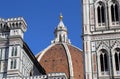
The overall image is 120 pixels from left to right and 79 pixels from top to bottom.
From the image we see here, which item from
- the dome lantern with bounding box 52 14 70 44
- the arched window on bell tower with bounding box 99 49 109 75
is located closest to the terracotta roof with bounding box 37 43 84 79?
the dome lantern with bounding box 52 14 70 44

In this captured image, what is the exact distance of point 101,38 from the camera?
28.3 m

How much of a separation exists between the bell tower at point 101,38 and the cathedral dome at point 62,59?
19.6m

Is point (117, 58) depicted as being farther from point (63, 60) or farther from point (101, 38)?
point (63, 60)

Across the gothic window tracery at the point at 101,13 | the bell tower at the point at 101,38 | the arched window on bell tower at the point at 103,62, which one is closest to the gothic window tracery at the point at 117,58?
the bell tower at the point at 101,38

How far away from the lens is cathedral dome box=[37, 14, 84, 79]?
49.2 m

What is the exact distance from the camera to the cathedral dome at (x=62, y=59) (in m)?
49.2

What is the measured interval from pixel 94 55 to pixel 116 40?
6.46ft

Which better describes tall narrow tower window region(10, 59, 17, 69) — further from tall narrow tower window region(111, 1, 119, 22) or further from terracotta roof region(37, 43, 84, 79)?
terracotta roof region(37, 43, 84, 79)

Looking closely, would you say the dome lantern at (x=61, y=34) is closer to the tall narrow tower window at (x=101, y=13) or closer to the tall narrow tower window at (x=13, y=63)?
the tall narrow tower window at (x=101, y=13)

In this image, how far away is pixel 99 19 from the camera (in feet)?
96.3

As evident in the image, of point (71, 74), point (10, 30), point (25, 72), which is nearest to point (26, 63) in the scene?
point (25, 72)

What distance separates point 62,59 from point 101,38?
909 inches

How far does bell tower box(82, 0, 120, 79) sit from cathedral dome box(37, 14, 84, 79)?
771 inches

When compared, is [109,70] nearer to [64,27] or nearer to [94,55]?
[94,55]
